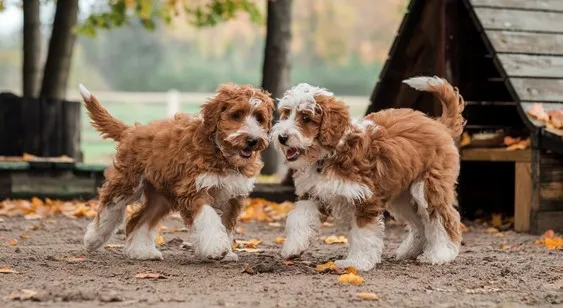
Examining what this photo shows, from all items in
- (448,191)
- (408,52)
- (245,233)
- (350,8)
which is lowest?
(245,233)

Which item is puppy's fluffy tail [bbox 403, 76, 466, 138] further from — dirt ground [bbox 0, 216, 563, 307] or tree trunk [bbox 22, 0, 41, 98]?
tree trunk [bbox 22, 0, 41, 98]

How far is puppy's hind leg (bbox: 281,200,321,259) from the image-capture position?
267 inches

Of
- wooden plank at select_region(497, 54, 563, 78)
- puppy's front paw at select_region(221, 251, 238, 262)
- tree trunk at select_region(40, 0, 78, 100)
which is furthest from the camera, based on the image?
tree trunk at select_region(40, 0, 78, 100)

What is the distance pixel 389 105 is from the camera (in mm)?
11328

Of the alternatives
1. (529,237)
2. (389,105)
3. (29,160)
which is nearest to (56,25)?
(29,160)

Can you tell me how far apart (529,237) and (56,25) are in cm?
892

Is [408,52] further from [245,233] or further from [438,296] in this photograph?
Answer: [438,296]

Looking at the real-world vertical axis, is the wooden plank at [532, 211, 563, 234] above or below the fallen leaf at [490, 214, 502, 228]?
above

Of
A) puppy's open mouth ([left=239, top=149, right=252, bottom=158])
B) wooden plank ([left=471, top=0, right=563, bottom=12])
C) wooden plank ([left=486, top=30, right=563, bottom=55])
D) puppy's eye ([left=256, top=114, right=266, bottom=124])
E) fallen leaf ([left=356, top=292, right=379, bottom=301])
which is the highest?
wooden plank ([left=471, top=0, right=563, bottom=12])

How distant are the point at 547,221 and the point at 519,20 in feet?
7.66

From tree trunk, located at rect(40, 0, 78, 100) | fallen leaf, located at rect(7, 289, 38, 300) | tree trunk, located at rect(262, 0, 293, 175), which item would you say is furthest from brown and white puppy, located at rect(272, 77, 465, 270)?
tree trunk, located at rect(40, 0, 78, 100)

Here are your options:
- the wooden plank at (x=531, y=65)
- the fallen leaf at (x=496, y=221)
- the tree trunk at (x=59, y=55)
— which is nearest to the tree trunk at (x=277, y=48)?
the tree trunk at (x=59, y=55)

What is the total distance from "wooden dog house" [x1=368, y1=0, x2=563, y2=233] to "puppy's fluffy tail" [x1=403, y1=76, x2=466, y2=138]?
2166 mm

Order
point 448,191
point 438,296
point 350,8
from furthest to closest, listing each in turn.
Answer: point 350,8, point 448,191, point 438,296
